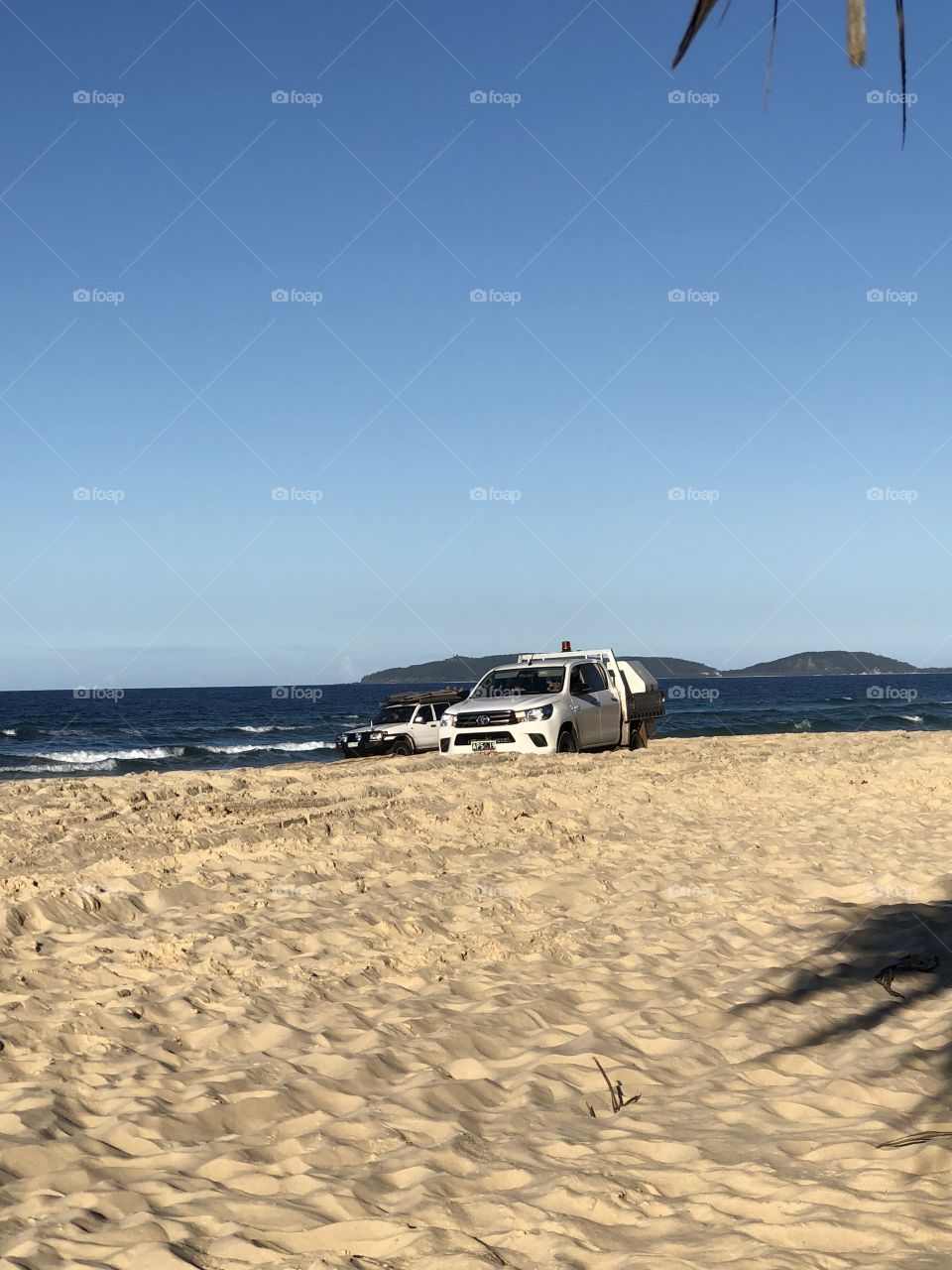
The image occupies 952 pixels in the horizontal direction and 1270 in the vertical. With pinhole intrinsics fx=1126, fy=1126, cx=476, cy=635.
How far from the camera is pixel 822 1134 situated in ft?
14.9

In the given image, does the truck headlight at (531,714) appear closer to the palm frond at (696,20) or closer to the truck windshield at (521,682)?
the truck windshield at (521,682)

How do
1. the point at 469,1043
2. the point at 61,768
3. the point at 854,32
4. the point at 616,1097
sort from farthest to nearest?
the point at 61,768, the point at 469,1043, the point at 616,1097, the point at 854,32

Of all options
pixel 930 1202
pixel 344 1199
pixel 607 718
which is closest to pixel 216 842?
pixel 344 1199

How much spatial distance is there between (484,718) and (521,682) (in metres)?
1.71

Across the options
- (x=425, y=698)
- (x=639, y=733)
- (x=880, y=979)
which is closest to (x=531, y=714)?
(x=639, y=733)

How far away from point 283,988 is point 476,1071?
1509mm

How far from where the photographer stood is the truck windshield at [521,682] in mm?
19562

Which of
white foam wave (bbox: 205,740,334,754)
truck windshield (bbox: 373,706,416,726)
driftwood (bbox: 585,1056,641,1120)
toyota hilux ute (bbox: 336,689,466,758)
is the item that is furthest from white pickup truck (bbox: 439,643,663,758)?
white foam wave (bbox: 205,740,334,754)

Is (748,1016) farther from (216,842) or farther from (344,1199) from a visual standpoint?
(216,842)

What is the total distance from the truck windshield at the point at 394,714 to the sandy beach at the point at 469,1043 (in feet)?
50.0

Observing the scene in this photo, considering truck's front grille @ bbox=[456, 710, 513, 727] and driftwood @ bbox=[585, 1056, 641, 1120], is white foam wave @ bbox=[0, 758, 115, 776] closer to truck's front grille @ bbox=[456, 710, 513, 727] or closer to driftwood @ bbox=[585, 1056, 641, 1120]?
truck's front grille @ bbox=[456, 710, 513, 727]

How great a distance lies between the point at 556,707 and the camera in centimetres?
1866

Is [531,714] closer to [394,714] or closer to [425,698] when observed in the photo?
[425,698]

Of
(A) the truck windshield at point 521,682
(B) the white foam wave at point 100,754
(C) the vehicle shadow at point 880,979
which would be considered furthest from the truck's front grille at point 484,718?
(B) the white foam wave at point 100,754
